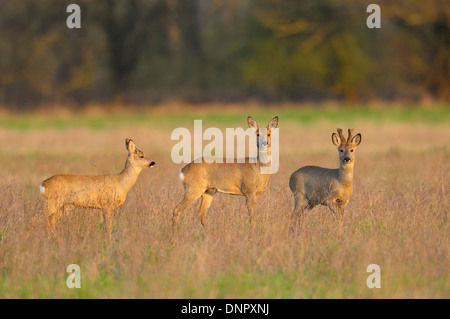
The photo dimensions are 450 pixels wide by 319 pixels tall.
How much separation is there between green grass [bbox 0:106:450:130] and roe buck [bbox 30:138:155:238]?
1885 centimetres

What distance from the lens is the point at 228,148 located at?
19141 mm

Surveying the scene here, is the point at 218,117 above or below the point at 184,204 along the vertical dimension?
above

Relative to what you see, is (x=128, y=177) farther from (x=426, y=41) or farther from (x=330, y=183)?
(x=426, y=41)

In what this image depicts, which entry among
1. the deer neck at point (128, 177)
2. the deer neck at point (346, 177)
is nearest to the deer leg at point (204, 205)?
the deer neck at point (128, 177)

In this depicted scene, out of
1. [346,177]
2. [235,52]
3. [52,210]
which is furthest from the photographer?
[235,52]

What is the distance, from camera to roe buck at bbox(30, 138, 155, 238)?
8195mm

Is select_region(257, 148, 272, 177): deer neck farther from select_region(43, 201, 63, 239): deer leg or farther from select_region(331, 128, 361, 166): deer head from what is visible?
select_region(43, 201, 63, 239): deer leg

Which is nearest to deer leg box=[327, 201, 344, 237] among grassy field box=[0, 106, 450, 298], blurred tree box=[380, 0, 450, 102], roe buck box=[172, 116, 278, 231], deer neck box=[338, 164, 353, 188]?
grassy field box=[0, 106, 450, 298]

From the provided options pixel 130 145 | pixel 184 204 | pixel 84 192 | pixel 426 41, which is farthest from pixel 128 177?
pixel 426 41

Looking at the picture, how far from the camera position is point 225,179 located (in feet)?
28.7

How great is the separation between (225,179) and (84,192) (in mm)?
1610

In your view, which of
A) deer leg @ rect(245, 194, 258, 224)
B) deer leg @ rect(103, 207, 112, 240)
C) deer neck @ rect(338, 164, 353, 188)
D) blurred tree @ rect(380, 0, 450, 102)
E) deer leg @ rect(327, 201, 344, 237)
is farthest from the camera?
blurred tree @ rect(380, 0, 450, 102)

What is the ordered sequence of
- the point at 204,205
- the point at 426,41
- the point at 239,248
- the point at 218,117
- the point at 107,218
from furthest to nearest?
1. the point at 426,41
2. the point at 218,117
3. the point at 204,205
4. the point at 107,218
5. the point at 239,248

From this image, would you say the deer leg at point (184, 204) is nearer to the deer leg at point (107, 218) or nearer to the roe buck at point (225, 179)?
the roe buck at point (225, 179)
